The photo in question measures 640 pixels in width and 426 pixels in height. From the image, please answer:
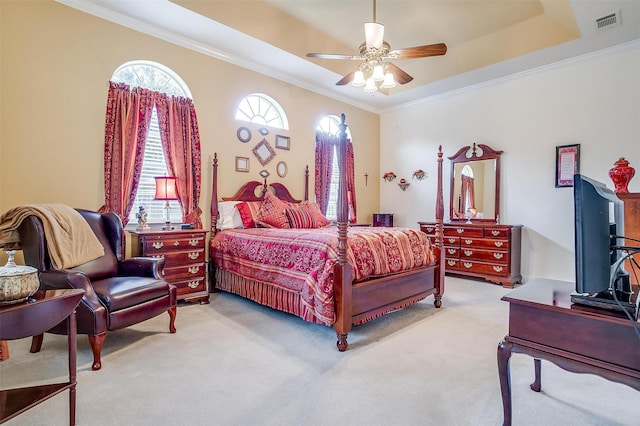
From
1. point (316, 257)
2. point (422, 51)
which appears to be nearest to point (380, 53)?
point (422, 51)

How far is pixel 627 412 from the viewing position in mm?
1794

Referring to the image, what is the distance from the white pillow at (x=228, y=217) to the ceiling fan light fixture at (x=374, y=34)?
2563mm

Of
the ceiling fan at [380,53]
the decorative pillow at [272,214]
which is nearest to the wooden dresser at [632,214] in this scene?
the ceiling fan at [380,53]

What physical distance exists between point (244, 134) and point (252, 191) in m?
0.83

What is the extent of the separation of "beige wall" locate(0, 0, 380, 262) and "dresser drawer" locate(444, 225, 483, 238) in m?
3.58

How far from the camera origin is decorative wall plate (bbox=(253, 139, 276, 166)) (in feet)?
16.0

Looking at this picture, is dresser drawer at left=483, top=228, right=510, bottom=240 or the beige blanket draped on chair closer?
the beige blanket draped on chair

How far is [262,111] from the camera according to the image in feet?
16.5

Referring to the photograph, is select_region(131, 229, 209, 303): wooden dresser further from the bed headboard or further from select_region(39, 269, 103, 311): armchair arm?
select_region(39, 269, 103, 311): armchair arm

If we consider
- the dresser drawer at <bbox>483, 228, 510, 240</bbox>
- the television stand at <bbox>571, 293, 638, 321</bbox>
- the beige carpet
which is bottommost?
the beige carpet

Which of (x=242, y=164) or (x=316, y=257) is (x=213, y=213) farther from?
(x=316, y=257)

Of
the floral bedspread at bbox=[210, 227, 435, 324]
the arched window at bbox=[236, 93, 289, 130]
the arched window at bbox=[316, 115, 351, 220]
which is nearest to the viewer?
the floral bedspread at bbox=[210, 227, 435, 324]

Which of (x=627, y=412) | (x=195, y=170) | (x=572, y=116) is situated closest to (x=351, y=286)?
(x=627, y=412)

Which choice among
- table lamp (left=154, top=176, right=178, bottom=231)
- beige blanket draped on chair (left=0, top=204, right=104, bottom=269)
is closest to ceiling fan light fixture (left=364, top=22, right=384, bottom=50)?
table lamp (left=154, top=176, right=178, bottom=231)
